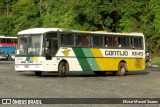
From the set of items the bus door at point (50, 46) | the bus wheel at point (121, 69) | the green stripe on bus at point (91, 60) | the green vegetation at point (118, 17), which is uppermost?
the green vegetation at point (118, 17)

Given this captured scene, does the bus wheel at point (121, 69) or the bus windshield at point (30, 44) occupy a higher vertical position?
the bus windshield at point (30, 44)

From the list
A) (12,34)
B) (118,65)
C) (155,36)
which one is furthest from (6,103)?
(12,34)

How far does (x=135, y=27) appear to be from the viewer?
6331 cm

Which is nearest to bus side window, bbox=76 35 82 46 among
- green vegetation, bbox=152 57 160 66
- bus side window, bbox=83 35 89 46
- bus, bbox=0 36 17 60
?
bus side window, bbox=83 35 89 46

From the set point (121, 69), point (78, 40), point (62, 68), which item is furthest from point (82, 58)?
point (121, 69)

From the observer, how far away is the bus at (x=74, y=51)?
28609 millimetres

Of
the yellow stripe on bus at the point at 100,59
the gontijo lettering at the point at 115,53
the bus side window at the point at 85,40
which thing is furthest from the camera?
the gontijo lettering at the point at 115,53

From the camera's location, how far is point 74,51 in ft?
97.5

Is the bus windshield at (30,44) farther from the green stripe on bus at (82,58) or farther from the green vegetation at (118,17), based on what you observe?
the green vegetation at (118,17)

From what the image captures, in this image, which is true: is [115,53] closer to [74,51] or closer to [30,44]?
[74,51]

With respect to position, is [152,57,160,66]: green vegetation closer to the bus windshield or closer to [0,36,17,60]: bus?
[0,36,17,60]: bus

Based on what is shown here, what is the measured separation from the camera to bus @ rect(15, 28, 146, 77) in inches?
1126

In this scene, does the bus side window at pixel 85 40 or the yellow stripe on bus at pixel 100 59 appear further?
the yellow stripe on bus at pixel 100 59

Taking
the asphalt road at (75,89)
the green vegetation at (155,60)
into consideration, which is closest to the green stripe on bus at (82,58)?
the asphalt road at (75,89)
